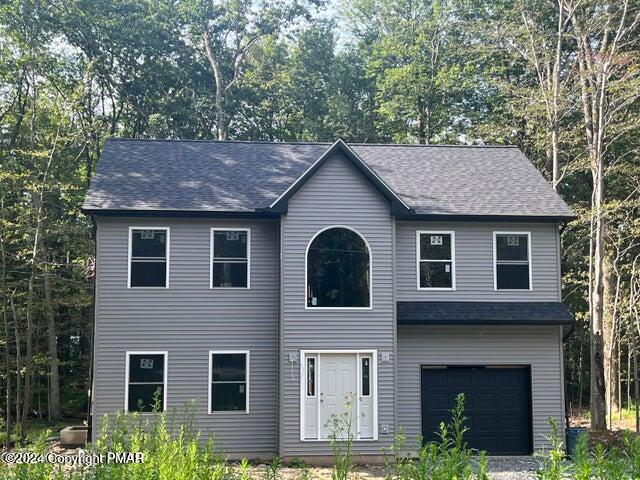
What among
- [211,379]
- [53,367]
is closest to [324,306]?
[211,379]

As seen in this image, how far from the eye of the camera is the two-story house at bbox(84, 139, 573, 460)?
15.9 meters

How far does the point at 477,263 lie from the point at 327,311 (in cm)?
396

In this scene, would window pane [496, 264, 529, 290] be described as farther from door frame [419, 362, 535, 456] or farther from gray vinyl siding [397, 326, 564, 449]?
door frame [419, 362, 535, 456]

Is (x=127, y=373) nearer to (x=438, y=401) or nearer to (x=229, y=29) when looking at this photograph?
(x=438, y=401)

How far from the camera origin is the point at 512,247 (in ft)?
57.5

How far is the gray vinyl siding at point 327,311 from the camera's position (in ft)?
51.0

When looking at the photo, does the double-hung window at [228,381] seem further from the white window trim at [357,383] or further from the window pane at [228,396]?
the white window trim at [357,383]

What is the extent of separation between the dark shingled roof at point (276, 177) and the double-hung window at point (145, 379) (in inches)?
129

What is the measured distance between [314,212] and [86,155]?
1664cm

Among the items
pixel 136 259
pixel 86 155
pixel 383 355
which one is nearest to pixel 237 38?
pixel 86 155

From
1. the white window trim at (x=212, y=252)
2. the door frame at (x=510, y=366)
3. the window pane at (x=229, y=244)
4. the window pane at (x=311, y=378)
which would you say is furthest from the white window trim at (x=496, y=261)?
the window pane at (x=229, y=244)

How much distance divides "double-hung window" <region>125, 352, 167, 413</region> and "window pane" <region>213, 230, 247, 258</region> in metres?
2.59

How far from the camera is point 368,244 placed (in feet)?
53.0

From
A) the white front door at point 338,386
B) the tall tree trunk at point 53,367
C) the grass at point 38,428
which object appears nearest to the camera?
the white front door at point 338,386
